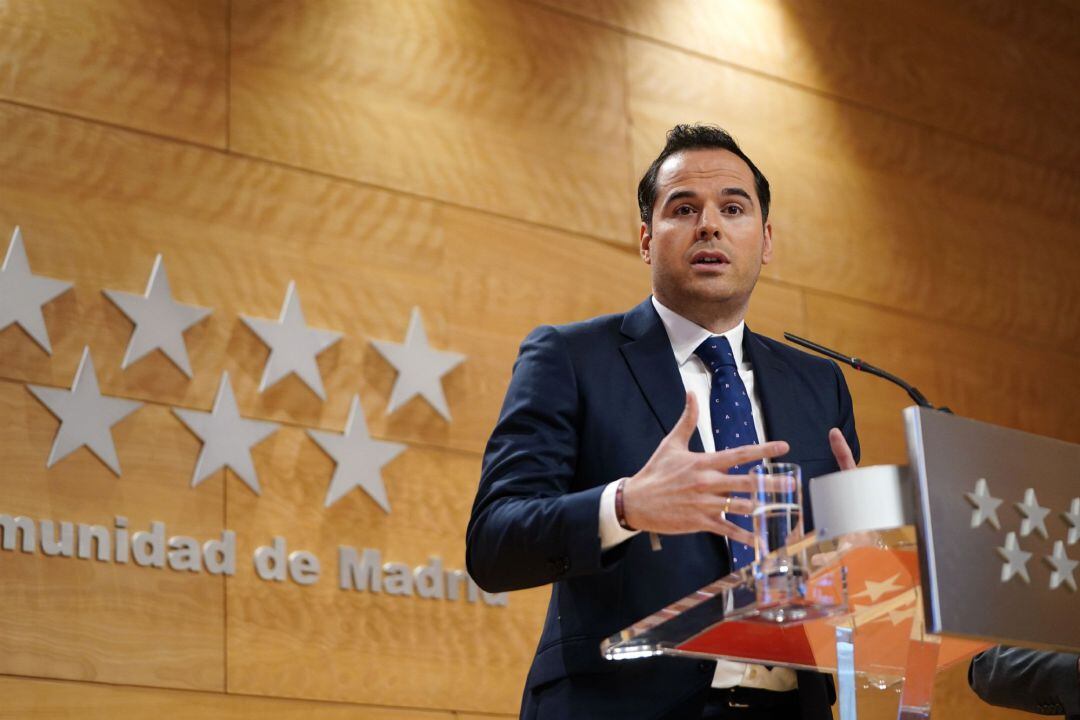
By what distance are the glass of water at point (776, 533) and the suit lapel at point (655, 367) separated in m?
0.54

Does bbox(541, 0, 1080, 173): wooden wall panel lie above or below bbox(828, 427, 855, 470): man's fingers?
above

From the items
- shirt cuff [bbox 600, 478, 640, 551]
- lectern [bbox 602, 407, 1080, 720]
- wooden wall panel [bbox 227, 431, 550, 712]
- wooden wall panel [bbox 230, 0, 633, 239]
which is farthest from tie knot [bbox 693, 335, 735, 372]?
wooden wall panel [bbox 230, 0, 633, 239]

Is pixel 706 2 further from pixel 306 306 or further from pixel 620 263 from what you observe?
pixel 306 306

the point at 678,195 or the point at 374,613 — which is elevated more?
the point at 678,195

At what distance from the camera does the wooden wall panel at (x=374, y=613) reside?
3.57 meters

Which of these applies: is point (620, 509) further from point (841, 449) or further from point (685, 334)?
point (685, 334)

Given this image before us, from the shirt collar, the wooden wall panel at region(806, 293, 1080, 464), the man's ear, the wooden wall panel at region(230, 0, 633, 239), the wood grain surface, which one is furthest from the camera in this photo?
the wooden wall panel at region(806, 293, 1080, 464)

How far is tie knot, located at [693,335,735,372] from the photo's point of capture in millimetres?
2352

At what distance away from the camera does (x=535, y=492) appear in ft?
6.91

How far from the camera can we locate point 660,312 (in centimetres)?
250

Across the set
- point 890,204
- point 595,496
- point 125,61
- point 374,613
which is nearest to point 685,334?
point 595,496

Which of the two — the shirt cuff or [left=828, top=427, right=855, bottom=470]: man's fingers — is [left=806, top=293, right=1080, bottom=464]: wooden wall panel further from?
the shirt cuff

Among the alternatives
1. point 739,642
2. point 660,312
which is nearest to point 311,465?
point 660,312

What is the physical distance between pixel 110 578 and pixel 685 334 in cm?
163
